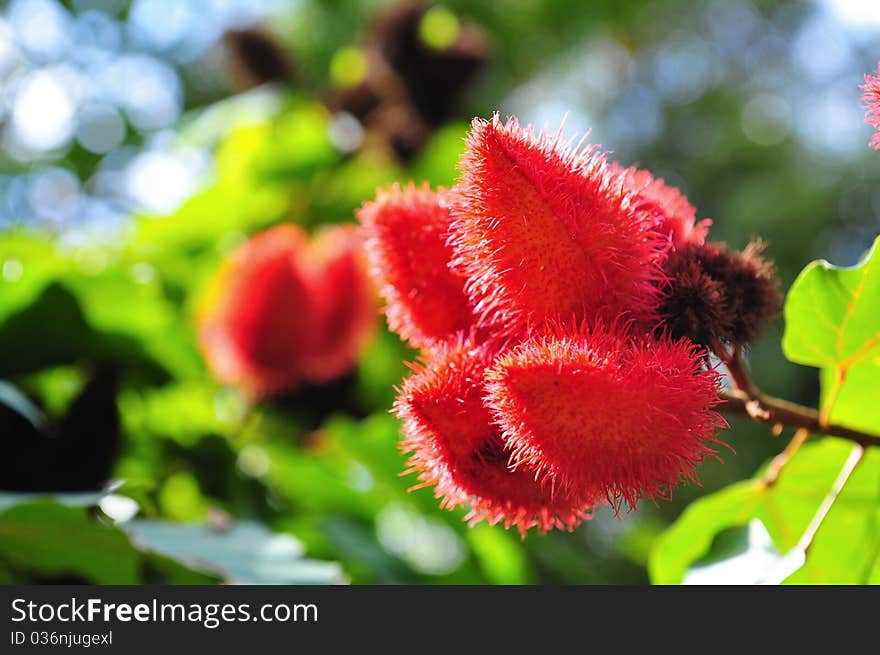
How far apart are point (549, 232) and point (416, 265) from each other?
5.2 inches

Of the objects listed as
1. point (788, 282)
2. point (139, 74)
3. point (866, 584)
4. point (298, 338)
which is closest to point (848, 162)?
point (788, 282)

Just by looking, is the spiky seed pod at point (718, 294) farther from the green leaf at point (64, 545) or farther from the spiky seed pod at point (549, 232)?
the green leaf at point (64, 545)

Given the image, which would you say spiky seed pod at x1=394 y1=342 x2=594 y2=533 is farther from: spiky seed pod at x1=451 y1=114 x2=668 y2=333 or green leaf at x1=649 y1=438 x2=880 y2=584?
green leaf at x1=649 y1=438 x2=880 y2=584

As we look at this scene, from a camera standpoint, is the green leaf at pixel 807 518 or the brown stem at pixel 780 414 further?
the green leaf at pixel 807 518

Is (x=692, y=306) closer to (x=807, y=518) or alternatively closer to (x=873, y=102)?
(x=873, y=102)

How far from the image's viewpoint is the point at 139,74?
432 centimetres

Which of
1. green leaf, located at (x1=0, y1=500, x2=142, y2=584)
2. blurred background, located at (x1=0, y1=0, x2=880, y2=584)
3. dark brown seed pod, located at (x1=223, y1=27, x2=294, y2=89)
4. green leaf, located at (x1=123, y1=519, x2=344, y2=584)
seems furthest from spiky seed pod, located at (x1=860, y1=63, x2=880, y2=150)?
dark brown seed pod, located at (x1=223, y1=27, x2=294, y2=89)

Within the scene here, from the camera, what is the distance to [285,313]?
148 cm

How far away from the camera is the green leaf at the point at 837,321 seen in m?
0.69

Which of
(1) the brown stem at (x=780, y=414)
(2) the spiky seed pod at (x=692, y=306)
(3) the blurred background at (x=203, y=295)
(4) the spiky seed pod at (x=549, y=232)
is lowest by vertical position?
(1) the brown stem at (x=780, y=414)

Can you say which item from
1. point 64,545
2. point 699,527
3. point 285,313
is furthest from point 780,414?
point 285,313

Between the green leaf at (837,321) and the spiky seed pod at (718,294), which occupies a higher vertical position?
the green leaf at (837,321)

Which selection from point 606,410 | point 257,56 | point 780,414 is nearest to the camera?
point 606,410

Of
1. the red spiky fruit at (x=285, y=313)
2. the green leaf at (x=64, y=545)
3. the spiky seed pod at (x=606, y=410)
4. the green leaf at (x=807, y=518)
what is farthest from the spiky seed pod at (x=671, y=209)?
the red spiky fruit at (x=285, y=313)
